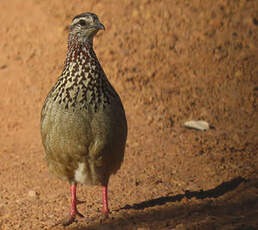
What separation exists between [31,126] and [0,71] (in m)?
1.86

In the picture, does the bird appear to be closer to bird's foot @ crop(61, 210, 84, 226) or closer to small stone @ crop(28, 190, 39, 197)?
bird's foot @ crop(61, 210, 84, 226)

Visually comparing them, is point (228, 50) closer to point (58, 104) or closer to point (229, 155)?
point (229, 155)

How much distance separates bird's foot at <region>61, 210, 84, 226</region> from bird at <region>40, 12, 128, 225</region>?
50 cm

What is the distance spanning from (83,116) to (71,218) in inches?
47.3

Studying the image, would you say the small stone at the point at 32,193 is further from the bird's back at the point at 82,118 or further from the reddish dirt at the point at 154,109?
the bird's back at the point at 82,118

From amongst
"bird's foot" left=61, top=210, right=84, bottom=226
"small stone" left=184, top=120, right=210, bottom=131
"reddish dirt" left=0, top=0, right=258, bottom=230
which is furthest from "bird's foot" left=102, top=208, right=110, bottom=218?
"small stone" left=184, top=120, right=210, bottom=131

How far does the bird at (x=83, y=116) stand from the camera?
550 centimetres

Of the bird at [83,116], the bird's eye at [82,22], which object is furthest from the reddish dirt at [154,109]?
the bird's eye at [82,22]

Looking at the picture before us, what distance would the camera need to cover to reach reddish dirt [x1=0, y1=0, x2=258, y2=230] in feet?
20.0

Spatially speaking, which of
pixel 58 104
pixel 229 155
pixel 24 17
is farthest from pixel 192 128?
pixel 24 17

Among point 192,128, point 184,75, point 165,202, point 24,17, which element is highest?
point 24,17

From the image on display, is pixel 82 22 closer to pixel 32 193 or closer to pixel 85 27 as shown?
pixel 85 27

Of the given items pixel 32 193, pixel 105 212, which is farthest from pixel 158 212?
pixel 32 193

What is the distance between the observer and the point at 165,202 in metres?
6.26
